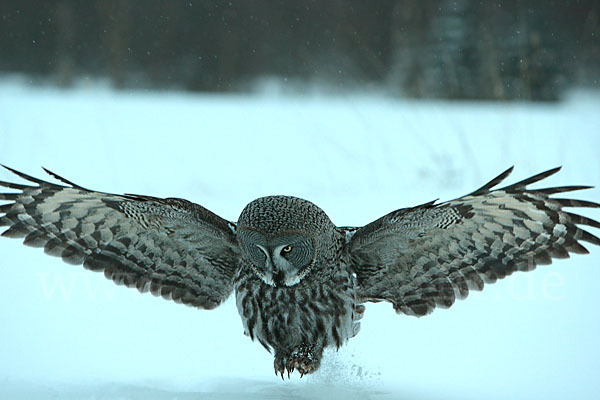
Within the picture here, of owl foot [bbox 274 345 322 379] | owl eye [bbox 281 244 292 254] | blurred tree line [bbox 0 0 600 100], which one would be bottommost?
owl foot [bbox 274 345 322 379]

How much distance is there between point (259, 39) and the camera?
17172 millimetres

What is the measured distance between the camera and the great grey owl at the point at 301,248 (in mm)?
3100

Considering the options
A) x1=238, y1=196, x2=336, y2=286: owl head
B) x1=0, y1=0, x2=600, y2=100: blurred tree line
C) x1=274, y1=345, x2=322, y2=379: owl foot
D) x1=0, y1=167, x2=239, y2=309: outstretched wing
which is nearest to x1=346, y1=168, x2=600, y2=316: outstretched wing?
x1=238, y1=196, x2=336, y2=286: owl head

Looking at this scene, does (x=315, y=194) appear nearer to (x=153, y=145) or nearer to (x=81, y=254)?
(x=81, y=254)

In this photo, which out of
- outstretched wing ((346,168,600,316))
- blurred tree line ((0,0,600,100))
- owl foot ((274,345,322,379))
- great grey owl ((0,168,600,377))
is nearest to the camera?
outstretched wing ((346,168,600,316))

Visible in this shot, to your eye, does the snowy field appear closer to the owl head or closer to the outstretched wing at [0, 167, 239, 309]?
the outstretched wing at [0, 167, 239, 309]

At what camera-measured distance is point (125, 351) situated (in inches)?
131

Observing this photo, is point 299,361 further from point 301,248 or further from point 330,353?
point 301,248

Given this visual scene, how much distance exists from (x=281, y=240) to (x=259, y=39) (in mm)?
14610

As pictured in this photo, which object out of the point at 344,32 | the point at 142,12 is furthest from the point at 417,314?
the point at 142,12

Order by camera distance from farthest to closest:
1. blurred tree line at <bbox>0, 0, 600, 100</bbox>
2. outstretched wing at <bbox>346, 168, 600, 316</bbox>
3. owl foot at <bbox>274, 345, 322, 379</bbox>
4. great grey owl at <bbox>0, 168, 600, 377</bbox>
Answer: blurred tree line at <bbox>0, 0, 600, 100</bbox>, owl foot at <bbox>274, 345, 322, 379</bbox>, great grey owl at <bbox>0, 168, 600, 377</bbox>, outstretched wing at <bbox>346, 168, 600, 316</bbox>

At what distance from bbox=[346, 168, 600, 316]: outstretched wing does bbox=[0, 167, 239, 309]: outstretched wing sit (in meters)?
0.72

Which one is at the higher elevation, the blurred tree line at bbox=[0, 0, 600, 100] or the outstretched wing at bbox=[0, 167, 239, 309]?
the blurred tree line at bbox=[0, 0, 600, 100]

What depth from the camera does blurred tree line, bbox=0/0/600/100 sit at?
528 inches
